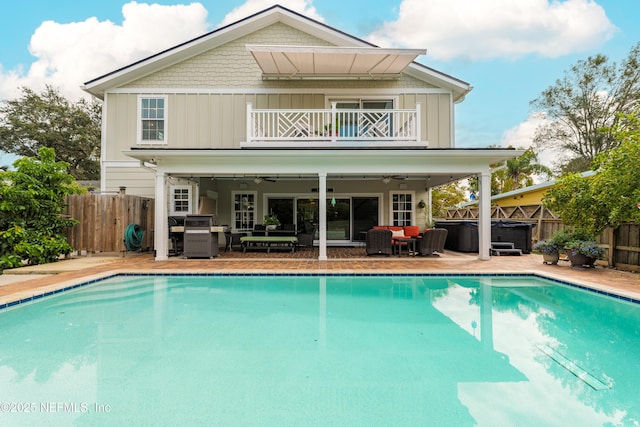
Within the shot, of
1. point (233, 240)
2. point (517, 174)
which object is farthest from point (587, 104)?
point (233, 240)

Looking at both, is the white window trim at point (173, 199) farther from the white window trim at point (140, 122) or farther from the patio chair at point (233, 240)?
the patio chair at point (233, 240)

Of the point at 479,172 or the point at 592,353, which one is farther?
the point at 479,172

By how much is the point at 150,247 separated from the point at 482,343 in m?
11.2

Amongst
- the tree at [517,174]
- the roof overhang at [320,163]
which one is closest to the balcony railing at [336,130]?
the roof overhang at [320,163]

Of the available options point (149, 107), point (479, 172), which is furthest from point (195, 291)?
point (149, 107)

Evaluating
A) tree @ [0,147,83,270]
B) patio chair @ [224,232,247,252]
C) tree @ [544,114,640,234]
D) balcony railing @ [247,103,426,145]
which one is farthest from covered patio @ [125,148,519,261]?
patio chair @ [224,232,247,252]

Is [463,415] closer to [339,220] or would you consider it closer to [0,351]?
[0,351]

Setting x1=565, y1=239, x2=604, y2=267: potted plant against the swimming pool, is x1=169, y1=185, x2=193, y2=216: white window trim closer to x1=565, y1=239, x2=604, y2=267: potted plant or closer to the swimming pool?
the swimming pool

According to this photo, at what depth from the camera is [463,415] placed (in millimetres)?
2812

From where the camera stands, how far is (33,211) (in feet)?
30.6

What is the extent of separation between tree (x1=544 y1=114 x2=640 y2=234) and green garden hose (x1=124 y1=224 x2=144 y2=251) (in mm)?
11734

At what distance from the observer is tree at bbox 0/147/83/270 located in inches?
346

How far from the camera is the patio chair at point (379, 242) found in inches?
426

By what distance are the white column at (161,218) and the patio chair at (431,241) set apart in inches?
294
